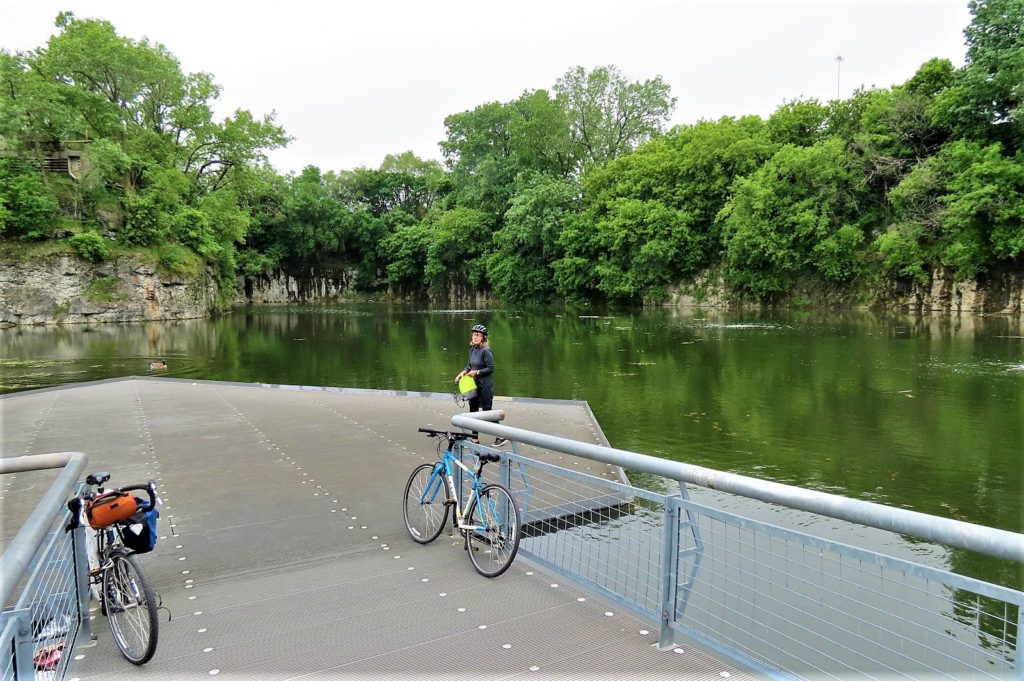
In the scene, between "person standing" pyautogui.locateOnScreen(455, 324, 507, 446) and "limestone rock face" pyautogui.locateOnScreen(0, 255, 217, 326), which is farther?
"limestone rock face" pyautogui.locateOnScreen(0, 255, 217, 326)

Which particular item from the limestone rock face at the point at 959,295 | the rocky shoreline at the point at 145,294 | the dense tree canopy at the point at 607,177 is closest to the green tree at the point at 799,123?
the dense tree canopy at the point at 607,177

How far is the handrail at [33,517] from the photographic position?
6.80ft

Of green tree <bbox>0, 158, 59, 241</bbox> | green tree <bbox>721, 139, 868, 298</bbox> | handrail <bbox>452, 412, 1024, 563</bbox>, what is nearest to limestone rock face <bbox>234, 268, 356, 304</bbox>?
green tree <bbox>0, 158, 59, 241</bbox>

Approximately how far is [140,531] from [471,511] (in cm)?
208

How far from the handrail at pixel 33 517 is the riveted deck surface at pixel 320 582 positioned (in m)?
1.03

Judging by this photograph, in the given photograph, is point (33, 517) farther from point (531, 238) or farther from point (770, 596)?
point (531, 238)

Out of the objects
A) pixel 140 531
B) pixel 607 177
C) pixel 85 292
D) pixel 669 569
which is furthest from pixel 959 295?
pixel 85 292

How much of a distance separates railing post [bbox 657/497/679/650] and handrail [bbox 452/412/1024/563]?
0.20 meters

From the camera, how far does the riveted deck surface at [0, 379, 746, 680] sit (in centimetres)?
331

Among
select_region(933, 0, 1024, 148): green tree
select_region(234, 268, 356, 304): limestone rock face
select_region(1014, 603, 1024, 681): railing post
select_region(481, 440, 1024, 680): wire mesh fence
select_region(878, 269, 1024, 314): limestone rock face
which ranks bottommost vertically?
select_region(481, 440, 1024, 680): wire mesh fence

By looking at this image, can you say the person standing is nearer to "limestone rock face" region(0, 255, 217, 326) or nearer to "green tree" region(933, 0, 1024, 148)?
"green tree" region(933, 0, 1024, 148)

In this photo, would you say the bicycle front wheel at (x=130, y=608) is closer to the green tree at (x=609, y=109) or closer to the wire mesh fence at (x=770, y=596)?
the wire mesh fence at (x=770, y=596)

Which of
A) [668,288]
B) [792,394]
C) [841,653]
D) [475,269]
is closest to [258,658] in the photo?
[841,653]

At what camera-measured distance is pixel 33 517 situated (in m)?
2.60
